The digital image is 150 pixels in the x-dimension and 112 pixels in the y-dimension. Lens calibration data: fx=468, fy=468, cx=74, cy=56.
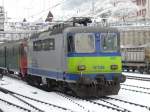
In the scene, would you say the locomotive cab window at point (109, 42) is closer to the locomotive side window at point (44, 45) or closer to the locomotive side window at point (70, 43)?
the locomotive side window at point (70, 43)

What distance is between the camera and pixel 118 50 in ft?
61.4

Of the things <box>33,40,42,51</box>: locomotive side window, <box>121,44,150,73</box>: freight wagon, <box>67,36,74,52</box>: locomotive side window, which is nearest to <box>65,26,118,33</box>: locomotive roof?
<box>67,36,74,52</box>: locomotive side window

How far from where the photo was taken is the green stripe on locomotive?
18.0m

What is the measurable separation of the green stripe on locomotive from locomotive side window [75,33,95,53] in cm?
33

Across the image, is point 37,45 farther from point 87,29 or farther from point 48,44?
point 87,29

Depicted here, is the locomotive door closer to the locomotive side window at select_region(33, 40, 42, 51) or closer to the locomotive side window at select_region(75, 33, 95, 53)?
the locomotive side window at select_region(33, 40, 42, 51)

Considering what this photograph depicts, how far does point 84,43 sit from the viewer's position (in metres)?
18.2

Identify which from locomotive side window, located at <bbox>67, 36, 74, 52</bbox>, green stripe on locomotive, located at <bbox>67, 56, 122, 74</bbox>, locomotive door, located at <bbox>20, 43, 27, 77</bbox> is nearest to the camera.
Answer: green stripe on locomotive, located at <bbox>67, 56, 122, 74</bbox>

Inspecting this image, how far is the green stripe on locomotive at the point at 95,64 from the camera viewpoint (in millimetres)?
18016

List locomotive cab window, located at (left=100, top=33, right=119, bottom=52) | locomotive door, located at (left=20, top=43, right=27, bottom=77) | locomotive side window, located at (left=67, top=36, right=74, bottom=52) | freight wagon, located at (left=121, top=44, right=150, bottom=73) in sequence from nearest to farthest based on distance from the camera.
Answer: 1. locomotive side window, located at (left=67, top=36, right=74, bottom=52)
2. locomotive cab window, located at (left=100, top=33, right=119, bottom=52)
3. locomotive door, located at (left=20, top=43, right=27, bottom=77)
4. freight wagon, located at (left=121, top=44, right=150, bottom=73)

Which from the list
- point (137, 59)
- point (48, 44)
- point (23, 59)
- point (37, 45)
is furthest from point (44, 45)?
point (137, 59)

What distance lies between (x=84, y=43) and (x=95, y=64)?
0.92 metres

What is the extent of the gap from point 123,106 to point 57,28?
5.58 meters

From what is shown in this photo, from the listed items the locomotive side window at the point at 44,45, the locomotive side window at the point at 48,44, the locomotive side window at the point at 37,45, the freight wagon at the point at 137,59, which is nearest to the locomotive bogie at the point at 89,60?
the locomotive side window at the point at 48,44
